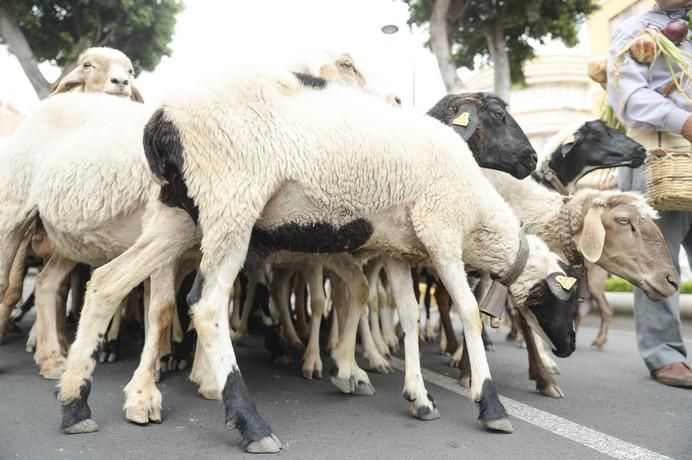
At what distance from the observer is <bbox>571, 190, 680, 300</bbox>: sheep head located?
14.4ft

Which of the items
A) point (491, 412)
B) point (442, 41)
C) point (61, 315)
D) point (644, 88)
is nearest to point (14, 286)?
point (61, 315)

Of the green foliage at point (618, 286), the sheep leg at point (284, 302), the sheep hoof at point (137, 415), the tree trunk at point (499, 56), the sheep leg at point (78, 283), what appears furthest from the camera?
the green foliage at point (618, 286)

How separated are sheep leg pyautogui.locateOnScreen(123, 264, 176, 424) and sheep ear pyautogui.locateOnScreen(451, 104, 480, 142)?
2.31m

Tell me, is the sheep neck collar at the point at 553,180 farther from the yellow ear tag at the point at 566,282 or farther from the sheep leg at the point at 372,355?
the sheep leg at the point at 372,355

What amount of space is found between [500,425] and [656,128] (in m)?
2.87

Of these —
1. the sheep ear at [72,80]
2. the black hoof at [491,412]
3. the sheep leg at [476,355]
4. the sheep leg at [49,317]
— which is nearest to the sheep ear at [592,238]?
the sheep leg at [476,355]

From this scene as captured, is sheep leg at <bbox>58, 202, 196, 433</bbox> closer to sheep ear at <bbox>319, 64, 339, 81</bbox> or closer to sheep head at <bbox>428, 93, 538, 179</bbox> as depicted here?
sheep ear at <bbox>319, 64, 339, 81</bbox>

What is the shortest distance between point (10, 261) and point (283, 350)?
220 centimetres

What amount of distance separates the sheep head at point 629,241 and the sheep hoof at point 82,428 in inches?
130

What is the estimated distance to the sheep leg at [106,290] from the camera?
124 inches

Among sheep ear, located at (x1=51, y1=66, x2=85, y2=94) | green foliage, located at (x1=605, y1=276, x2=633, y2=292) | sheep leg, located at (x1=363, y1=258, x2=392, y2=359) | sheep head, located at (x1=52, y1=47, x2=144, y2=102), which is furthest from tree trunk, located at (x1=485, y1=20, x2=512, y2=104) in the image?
sheep ear, located at (x1=51, y1=66, x2=85, y2=94)

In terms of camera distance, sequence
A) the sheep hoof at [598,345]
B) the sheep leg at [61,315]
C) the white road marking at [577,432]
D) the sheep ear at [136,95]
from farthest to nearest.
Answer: the sheep hoof at [598,345] < the sheep ear at [136,95] < the sheep leg at [61,315] < the white road marking at [577,432]

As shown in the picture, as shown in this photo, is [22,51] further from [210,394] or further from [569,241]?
[569,241]

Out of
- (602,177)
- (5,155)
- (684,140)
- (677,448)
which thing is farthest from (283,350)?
(602,177)
